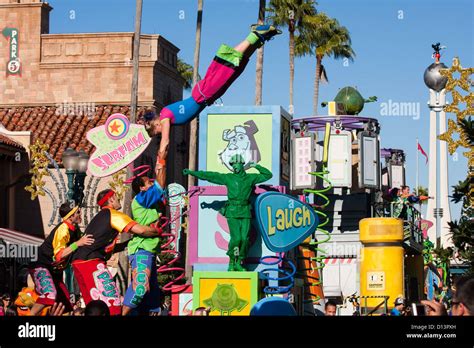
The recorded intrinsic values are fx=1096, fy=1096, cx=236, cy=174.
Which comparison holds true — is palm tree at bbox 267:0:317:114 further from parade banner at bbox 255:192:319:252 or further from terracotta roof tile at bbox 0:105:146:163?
parade banner at bbox 255:192:319:252

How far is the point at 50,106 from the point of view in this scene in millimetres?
42531

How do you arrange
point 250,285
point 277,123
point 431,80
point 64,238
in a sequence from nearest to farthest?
point 64,238
point 250,285
point 277,123
point 431,80

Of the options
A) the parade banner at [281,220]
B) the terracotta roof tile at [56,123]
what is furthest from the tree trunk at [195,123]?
the parade banner at [281,220]

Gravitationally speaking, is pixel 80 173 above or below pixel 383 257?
above

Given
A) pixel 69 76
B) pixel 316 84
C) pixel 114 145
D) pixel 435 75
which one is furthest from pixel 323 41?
pixel 114 145

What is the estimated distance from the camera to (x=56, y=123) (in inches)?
1593

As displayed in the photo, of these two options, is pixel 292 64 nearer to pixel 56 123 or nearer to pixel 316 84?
pixel 316 84

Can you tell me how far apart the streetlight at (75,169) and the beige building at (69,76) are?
18.6 metres

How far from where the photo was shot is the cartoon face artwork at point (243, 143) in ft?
66.7

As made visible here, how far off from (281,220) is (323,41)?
39.7 m

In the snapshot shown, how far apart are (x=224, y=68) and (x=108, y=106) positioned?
26522mm
